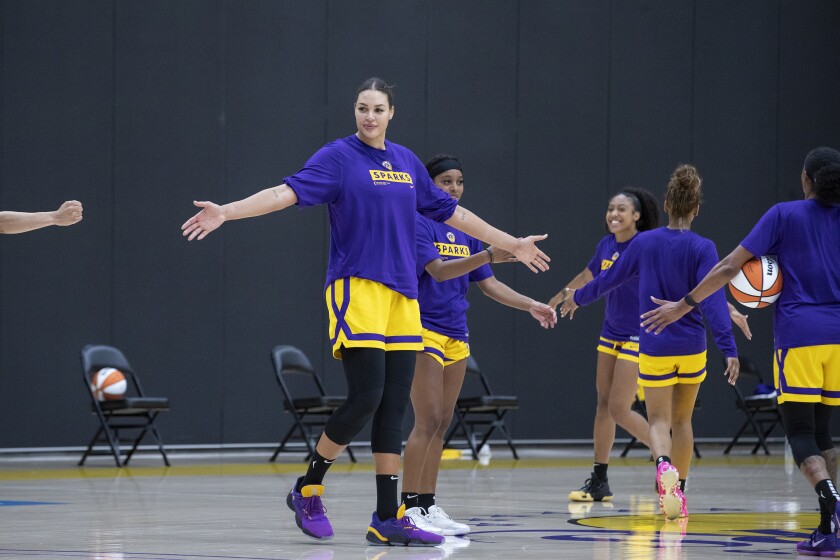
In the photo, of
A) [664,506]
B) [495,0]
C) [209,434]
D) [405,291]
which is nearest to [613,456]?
[209,434]

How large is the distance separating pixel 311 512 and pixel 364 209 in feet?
4.35

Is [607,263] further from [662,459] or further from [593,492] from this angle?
[662,459]

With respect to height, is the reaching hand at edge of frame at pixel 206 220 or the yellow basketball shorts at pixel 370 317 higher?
the reaching hand at edge of frame at pixel 206 220

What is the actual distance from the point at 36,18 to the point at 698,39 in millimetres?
7604

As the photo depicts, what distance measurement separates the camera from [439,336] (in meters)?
6.10

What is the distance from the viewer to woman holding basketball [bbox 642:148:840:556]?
17.4 ft

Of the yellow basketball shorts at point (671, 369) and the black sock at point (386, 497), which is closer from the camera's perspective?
the black sock at point (386, 497)

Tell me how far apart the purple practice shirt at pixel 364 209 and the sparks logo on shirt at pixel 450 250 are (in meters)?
0.76

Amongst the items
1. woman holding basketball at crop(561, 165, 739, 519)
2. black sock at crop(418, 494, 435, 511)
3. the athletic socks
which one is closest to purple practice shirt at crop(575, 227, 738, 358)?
woman holding basketball at crop(561, 165, 739, 519)

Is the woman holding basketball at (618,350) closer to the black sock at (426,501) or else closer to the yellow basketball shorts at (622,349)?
the yellow basketball shorts at (622,349)

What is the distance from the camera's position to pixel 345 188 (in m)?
5.40

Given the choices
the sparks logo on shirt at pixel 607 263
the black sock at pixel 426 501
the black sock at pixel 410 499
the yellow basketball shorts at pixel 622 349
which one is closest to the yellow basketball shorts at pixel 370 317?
the black sock at pixel 410 499

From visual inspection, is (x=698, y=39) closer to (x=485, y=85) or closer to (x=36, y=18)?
(x=485, y=85)

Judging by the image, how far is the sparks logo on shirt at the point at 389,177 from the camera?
5445mm
